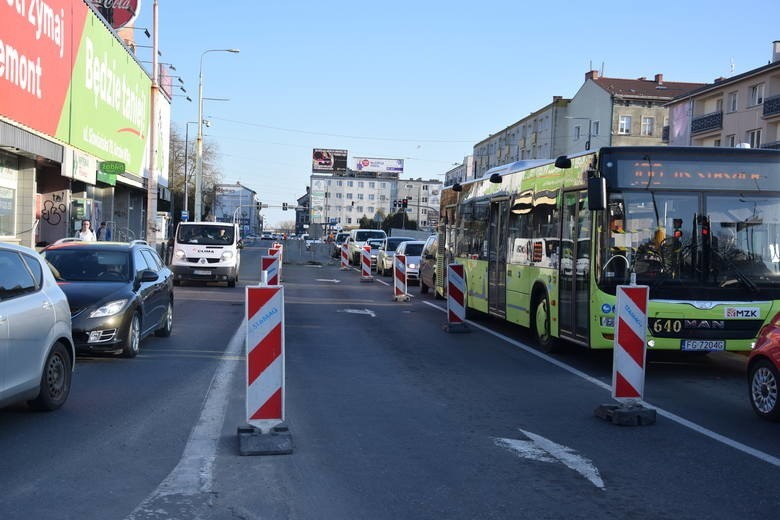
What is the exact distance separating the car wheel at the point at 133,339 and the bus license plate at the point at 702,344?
6.91m

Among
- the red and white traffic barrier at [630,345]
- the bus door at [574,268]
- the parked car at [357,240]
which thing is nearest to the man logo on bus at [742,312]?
the bus door at [574,268]

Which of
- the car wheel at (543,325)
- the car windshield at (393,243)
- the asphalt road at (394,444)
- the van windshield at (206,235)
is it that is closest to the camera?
the asphalt road at (394,444)

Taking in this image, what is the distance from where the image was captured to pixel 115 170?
28078 mm

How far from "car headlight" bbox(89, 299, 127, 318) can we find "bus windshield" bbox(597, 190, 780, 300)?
237 inches

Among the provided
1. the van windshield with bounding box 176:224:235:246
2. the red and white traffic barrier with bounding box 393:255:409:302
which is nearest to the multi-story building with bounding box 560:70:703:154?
the van windshield with bounding box 176:224:235:246

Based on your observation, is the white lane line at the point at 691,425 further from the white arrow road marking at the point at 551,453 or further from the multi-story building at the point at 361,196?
the multi-story building at the point at 361,196

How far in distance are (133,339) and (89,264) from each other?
138cm

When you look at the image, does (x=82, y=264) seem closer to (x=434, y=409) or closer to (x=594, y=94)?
(x=434, y=409)

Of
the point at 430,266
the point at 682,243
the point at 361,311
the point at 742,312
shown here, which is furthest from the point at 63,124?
the point at 742,312

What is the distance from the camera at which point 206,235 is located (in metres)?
25.8

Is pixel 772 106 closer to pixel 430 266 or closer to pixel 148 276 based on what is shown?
pixel 430 266

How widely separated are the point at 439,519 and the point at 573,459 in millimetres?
1825

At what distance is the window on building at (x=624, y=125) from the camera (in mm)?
66125

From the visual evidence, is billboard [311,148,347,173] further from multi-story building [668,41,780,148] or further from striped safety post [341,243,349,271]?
striped safety post [341,243,349,271]
